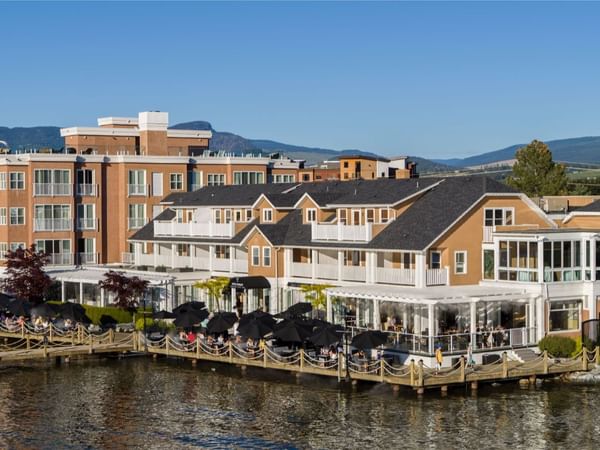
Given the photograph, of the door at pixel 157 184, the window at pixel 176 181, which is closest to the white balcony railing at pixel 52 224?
the door at pixel 157 184

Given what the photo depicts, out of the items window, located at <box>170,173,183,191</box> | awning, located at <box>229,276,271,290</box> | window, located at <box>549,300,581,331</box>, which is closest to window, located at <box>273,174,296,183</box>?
window, located at <box>170,173,183,191</box>

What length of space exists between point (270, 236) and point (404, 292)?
1386 centimetres

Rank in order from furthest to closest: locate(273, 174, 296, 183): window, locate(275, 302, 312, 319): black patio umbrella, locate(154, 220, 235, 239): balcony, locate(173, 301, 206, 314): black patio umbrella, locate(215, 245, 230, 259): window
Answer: locate(273, 174, 296, 183): window
locate(215, 245, 230, 259): window
locate(154, 220, 235, 239): balcony
locate(173, 301, 206, 314): black patio umbrella
locate(275, 302, 312, 319): black patio umbrella

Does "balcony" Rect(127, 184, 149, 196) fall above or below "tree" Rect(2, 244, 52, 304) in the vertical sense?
above

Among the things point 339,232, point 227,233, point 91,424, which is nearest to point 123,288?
point 227,233

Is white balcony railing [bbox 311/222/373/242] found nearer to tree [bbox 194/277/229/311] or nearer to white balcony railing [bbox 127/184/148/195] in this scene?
tree [bbox 194/277/229/311]

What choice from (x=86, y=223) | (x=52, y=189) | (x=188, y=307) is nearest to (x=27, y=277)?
(x=52, y=189)

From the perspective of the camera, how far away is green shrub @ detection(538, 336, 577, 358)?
50.8 meters

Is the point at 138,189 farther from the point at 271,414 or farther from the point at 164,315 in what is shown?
the point at 271,414

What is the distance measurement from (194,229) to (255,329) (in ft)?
70.0

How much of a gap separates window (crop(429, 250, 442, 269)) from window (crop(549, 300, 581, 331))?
18.8 feet

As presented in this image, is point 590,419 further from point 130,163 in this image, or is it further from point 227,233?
point 130,163

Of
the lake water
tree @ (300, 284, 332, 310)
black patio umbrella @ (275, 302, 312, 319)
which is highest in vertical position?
tree @ (300, 284, 332, 310)

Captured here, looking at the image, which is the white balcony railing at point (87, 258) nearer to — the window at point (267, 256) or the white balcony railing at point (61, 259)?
the white balcony railing at point (61, 259)
